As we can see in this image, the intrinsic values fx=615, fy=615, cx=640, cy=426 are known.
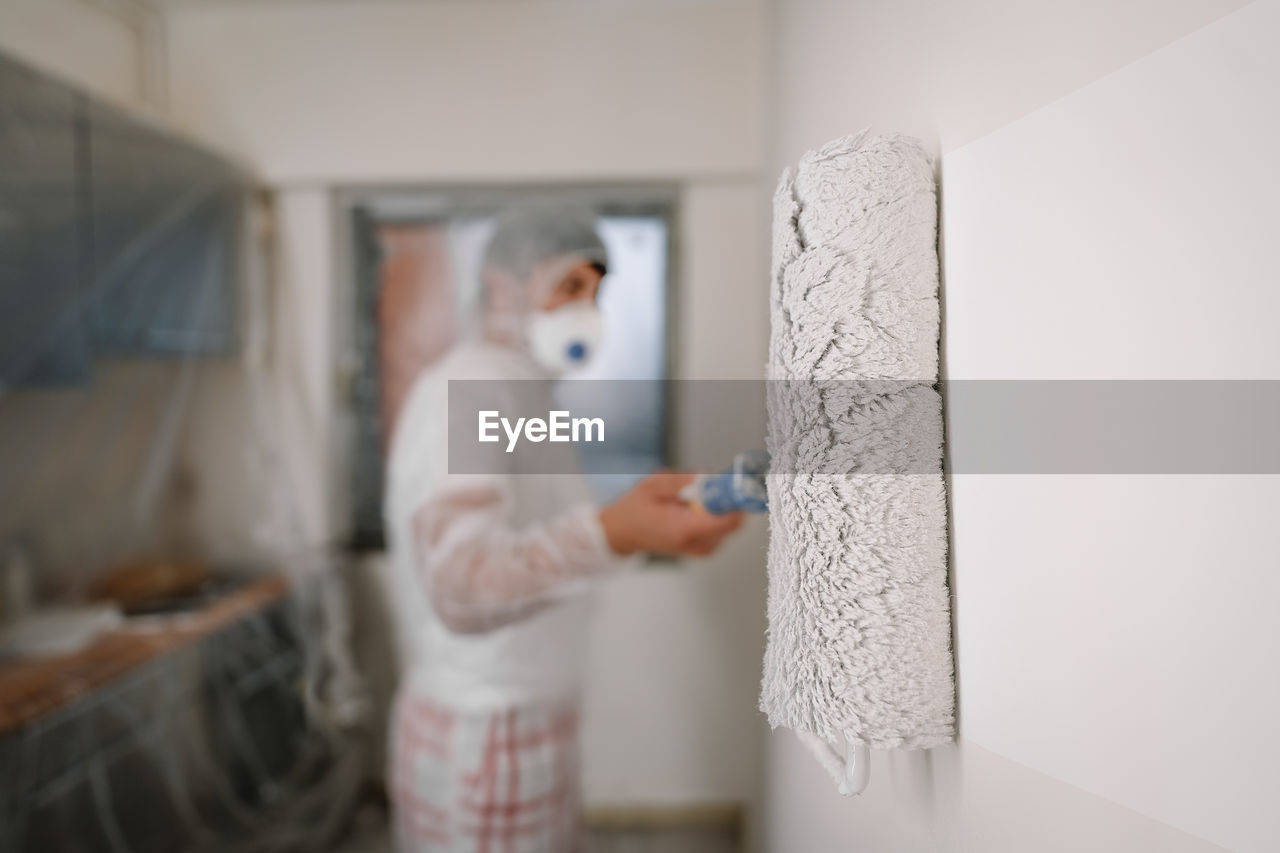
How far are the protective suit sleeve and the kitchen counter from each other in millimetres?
357

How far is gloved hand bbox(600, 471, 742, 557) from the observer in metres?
0.44

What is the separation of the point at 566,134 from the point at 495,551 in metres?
0.43

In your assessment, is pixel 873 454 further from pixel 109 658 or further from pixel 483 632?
pixel 109 658

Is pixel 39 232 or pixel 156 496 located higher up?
pixel 39 232

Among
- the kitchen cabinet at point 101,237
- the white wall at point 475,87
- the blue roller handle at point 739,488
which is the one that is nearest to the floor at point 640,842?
the blue roller handle at point 739,488

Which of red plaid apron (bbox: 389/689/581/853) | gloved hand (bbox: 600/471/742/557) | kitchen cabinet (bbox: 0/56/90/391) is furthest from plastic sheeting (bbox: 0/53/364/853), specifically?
gloved hand (bbox: 600/471/742/557)

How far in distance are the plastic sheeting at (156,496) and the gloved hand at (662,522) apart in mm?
382

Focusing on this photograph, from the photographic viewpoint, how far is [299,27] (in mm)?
583

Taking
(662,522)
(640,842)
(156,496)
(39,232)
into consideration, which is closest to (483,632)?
(662,522)

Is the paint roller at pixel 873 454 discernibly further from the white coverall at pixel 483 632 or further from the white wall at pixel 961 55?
the white coverall at pixel 483 632

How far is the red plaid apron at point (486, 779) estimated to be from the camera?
0.56 metres

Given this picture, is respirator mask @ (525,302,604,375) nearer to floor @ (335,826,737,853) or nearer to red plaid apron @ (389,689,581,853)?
red plaid apron @ (389,689,581,853)

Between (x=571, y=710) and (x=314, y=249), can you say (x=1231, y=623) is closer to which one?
(x=571, y=710)

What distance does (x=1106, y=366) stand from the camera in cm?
17
